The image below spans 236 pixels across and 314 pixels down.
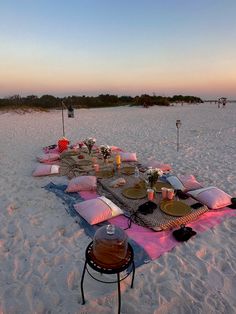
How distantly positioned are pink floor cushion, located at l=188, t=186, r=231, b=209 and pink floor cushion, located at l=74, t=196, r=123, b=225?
1.62m

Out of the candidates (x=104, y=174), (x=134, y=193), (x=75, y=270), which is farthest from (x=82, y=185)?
(x=75, y=270)

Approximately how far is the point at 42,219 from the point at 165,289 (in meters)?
2.41

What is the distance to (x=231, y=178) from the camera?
20.1ft

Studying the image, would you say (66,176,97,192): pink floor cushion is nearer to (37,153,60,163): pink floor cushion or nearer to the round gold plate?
the round gold plate

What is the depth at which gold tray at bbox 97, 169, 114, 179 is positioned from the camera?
6.05 meters

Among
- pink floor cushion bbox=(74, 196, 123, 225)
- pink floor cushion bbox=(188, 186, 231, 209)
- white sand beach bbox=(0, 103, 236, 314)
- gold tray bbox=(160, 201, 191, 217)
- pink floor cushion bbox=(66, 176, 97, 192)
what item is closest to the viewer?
white sand beach bbox=(0, 103, 236, 314)

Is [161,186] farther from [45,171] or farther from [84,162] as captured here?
[45,171]

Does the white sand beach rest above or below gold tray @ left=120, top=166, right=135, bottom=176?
below

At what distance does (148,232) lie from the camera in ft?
12.6

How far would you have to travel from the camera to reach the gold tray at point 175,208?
412 centimetres

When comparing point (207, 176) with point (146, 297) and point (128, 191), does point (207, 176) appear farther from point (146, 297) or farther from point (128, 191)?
point (146, 297)

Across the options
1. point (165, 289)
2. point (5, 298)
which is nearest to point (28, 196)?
point (5, 298)

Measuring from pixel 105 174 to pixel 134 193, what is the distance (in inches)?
56.4

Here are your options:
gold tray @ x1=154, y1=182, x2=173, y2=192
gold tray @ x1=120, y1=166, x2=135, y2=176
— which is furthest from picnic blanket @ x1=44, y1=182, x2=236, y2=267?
gold tray @ x1=120, y1=166, x2=135, y2=176
